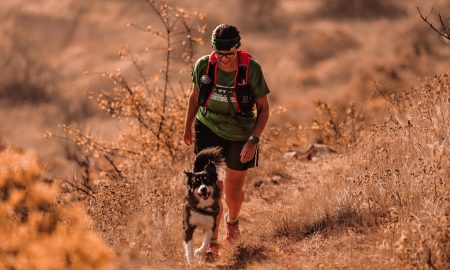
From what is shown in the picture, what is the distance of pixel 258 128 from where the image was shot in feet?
16.0

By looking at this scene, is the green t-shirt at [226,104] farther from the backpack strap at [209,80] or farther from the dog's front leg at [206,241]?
the dog's front leg at [206,241]

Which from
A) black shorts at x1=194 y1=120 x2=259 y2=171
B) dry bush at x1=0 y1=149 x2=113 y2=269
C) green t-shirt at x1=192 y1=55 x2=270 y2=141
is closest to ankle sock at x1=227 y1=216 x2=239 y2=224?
black shorts at x1=194 y1=120 x2=259 y2=171

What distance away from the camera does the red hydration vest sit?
4.74m

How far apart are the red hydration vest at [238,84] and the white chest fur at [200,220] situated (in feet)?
2.71

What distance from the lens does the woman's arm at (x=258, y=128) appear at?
4.84 meters

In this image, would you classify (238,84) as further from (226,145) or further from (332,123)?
(332,123)

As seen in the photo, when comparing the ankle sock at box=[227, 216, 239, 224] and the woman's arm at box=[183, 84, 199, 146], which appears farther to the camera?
the ankle sock at box=[227, 216, 239, 224]

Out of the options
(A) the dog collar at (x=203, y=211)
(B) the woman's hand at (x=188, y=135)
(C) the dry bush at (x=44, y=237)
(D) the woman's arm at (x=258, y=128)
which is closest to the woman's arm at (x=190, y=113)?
(B) the woman's hand at (x=188, y=135)

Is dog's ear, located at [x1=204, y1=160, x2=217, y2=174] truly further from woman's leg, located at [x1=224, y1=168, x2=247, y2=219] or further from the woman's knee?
the woman's knee

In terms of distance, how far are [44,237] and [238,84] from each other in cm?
186

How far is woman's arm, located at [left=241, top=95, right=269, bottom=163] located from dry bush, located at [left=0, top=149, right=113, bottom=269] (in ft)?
4.20

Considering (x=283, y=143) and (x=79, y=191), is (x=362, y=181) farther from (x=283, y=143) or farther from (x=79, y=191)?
(x=283, y=143)

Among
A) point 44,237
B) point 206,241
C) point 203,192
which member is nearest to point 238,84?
point 203,192

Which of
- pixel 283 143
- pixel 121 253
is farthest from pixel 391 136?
pixel 283 143
